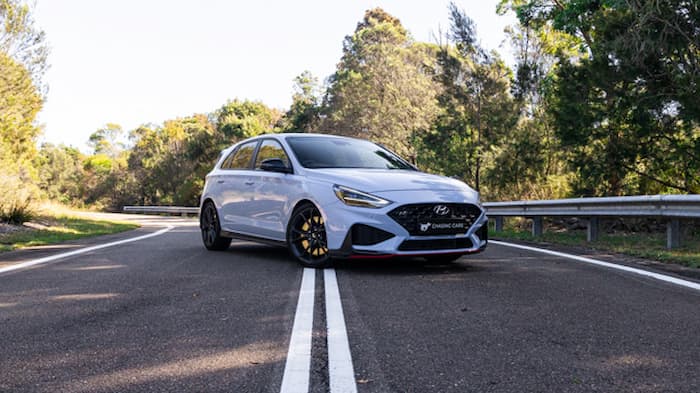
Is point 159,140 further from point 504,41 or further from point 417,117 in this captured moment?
Result: point 504,41

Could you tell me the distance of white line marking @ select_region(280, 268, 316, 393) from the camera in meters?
2.95

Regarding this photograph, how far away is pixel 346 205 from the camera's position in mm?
6762

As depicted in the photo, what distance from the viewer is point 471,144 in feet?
70.0

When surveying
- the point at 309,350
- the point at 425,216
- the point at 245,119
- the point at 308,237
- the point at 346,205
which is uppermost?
the point at 245,119

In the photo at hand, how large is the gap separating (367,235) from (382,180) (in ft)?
2.31

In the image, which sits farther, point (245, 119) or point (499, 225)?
point (245, 119)

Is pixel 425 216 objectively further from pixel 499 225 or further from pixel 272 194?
pixel 499 225

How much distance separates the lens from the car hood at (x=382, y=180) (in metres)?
6.82

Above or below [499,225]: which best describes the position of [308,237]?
above

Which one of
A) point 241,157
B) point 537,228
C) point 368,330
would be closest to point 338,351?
point 368,330

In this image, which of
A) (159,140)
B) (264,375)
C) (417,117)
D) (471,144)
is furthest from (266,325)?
(159,140)

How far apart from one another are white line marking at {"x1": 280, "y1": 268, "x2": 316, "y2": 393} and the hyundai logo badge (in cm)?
182

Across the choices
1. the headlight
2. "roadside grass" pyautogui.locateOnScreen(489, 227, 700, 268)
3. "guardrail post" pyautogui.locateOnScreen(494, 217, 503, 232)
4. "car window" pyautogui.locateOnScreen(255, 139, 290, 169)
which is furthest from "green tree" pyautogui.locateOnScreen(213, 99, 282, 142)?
the headlight

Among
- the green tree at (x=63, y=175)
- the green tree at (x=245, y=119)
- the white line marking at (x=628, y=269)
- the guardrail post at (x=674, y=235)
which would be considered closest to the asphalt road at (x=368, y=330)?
the white line marking at (x=628, y=269)
